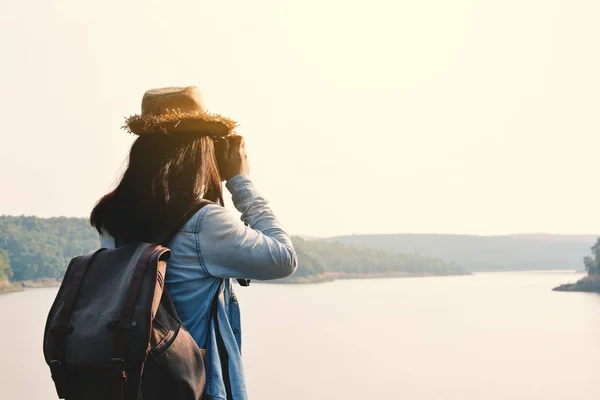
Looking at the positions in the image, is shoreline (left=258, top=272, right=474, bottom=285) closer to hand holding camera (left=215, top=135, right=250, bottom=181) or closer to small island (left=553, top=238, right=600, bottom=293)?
small island (left=553, top=238, right=600, bottom=293)

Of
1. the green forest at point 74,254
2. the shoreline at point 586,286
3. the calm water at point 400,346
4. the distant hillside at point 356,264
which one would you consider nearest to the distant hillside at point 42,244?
the green forest at point 74,254

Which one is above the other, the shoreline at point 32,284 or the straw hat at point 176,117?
the straw hat at point 176,117

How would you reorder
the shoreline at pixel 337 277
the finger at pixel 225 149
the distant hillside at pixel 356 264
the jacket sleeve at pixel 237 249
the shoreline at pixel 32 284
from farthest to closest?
the distant hillside at pixel 356 264
the shoreline at pixel 337 277
the shoreline at pixel 32 284
the finger at pixel 225 149
the jacket sleeve at pixel 237 249

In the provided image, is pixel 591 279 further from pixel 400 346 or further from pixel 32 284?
pixel 32 284

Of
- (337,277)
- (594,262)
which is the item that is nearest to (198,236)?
(594,262)

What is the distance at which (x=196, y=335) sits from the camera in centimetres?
175

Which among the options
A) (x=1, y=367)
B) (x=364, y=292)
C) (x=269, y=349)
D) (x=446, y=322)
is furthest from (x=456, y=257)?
(x=1, y=367)

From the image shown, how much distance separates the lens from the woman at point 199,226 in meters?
1.72

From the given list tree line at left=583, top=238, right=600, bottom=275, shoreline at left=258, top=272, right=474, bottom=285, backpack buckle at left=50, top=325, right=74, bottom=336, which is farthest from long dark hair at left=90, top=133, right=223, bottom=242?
shoreline at left=258, top=272, right=474, bottom=285

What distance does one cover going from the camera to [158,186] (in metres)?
1.75

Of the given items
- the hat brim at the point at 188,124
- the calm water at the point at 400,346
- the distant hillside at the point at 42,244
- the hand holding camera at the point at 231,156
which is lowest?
the calm water at the point at 400,346

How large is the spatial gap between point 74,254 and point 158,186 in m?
65.0

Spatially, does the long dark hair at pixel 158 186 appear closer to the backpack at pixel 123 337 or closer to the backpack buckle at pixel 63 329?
the backpack at pixel 123 337

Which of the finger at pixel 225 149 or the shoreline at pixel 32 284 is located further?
the shoreline at pixel 32 284
